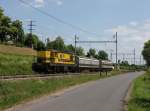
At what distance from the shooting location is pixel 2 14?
99875mm

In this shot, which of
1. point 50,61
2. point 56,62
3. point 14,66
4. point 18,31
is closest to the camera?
point 50,61

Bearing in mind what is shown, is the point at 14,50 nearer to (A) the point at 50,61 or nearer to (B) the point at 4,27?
(A) the point at 50,61

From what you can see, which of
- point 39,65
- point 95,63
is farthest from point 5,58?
point 95,63

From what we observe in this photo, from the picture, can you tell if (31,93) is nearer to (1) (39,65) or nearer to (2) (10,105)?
(2) (10,105)

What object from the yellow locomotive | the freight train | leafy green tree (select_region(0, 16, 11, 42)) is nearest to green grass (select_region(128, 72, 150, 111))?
the yellow locomotive

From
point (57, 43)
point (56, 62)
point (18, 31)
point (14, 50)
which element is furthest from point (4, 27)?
point (57, 43)

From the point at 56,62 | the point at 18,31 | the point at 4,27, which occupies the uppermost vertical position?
the point at 4,27

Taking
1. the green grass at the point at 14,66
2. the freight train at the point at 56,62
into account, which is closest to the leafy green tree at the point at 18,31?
the freight train at the point at 56,62

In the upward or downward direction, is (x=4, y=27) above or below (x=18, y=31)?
above

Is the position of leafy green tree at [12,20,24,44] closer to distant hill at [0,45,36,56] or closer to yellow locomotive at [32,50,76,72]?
distant hill at [0,45,36,56]

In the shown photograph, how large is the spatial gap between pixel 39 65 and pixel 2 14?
151 feet

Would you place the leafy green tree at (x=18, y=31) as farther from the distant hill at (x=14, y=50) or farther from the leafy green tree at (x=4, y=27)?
the distant hill at (x=14, y=50)

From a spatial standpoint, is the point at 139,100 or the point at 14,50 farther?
the point at 14,50

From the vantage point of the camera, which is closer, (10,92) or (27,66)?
(10,92)
